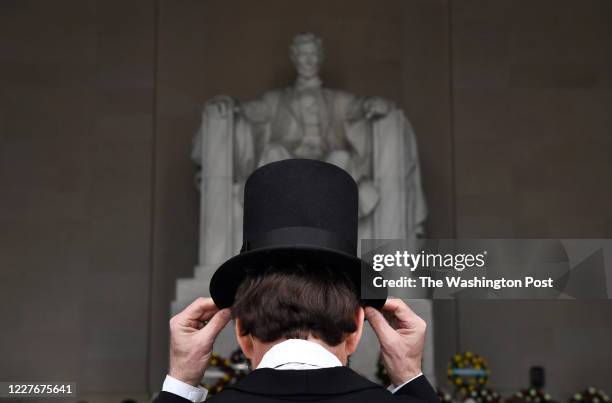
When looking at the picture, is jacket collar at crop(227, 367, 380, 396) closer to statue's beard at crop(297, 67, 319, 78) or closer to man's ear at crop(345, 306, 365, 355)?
man's ear at crop(345, 306, 365, 355)

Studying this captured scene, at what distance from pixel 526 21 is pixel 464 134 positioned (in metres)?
1.11

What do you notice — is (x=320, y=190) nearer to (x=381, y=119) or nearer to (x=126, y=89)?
(x=381, y=119)

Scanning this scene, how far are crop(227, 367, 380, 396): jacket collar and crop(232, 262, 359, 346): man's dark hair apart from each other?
0.05 m

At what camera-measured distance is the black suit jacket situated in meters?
1.29

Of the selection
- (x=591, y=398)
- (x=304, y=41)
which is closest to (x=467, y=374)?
(x=591, y=398)

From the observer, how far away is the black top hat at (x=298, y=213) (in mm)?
1405

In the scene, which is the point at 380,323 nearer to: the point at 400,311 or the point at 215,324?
the point at 400,311

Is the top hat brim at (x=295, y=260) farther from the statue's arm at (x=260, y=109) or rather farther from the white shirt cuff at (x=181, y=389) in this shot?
the statue's arm at (x=260, y=109)

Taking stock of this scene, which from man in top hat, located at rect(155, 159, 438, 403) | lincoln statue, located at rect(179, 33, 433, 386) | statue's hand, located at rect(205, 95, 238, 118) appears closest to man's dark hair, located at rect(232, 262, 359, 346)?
man in top hat, located at rect(155, 159, 438, 403)

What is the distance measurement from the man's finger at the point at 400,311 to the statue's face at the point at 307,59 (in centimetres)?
501

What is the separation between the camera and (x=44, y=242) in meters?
7.14

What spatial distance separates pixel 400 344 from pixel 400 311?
0.06 metres

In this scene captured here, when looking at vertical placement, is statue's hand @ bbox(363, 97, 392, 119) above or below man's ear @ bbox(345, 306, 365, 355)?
above

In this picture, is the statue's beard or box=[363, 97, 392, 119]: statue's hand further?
the statue's beard
